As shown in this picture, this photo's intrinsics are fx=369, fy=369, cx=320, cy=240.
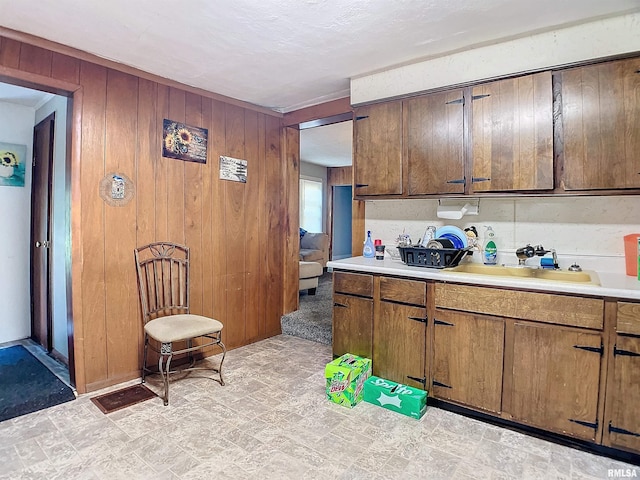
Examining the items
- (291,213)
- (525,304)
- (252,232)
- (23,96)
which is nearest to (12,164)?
(23,96)

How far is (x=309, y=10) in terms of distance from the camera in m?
1.99

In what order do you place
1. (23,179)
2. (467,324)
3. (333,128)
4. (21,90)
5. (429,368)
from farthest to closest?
(333,128), (23,179), (21,90), (429,368), (467,324)

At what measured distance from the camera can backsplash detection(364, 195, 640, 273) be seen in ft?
7.54

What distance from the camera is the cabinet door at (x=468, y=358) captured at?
7.04ft

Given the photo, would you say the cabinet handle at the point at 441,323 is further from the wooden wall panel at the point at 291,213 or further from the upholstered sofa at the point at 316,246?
the upholstered sofa at the point at 316,246

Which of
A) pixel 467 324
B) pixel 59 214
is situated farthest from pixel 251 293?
pixel 467 324

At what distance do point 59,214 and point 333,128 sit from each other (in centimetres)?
327

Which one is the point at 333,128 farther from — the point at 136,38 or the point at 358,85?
the point at 136,38

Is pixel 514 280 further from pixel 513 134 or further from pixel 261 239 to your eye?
pixel 261 239

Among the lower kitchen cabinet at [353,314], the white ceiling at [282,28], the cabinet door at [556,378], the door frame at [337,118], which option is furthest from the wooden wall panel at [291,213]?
the cabinet door at [556,378]

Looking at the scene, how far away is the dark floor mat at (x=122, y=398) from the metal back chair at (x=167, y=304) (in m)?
0.12

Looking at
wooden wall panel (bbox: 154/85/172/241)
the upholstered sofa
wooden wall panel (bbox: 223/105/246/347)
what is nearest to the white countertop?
wooden wall panel (bbox: 223/105/246/347)

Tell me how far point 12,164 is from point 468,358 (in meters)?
4.24

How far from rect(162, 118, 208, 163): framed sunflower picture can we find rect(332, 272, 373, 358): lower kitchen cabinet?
157cm
